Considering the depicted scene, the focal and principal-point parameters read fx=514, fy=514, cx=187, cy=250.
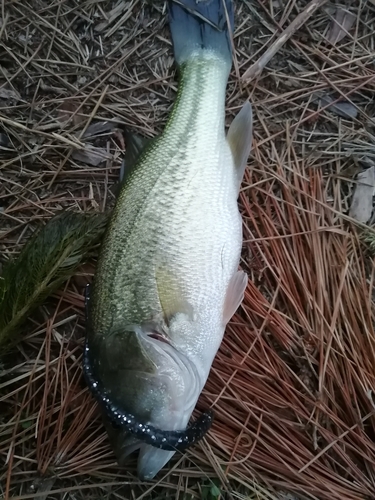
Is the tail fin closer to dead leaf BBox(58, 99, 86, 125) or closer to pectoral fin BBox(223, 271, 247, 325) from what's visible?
dead leaf BBox(58, 99, 86, 125)

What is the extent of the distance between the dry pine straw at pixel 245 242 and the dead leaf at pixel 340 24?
30 mm

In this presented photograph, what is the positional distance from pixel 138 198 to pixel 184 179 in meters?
0.21

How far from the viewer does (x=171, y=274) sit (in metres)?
2.07

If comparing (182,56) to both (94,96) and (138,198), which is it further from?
(138,198)

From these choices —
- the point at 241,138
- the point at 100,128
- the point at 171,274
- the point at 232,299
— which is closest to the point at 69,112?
the point at 100,128

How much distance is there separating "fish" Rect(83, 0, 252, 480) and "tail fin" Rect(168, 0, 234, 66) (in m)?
0.02

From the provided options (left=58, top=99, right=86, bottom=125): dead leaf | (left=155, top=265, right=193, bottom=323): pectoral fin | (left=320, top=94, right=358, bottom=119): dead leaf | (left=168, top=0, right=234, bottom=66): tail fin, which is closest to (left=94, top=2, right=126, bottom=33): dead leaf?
(left=168, top=0, right=234, bottom=66): tail fin

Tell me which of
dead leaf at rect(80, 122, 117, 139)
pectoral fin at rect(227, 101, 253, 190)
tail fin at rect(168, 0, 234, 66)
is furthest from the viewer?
dead leaf at rect(80, 122, 117, 139)

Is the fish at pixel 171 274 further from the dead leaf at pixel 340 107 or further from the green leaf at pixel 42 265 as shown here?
the dead leaf at pixel 340 107

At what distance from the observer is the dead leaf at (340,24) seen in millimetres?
2543

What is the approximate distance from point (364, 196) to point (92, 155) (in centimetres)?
131

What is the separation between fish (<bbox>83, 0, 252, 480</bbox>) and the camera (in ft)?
6.31

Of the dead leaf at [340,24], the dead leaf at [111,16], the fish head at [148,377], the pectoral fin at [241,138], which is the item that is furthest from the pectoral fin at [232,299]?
the dead leaf at [111,16]

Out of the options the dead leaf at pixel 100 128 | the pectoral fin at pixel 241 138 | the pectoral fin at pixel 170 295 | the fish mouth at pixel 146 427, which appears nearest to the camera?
the fish mouth at pixel 146 427
